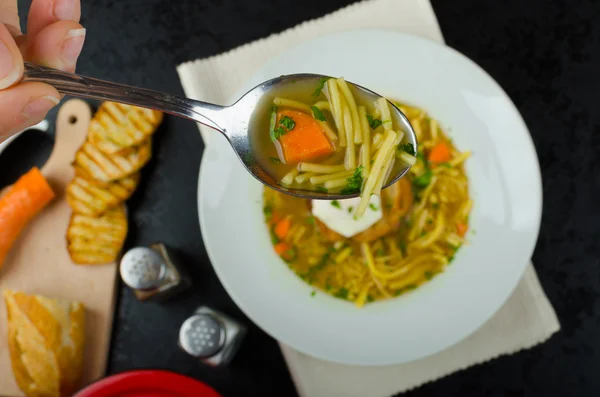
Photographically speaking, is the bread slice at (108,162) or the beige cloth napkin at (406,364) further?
the bread slice at (108,162)

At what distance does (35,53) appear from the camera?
1825 millimetres

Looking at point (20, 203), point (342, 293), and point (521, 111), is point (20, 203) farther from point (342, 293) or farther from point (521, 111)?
point (521, 111)

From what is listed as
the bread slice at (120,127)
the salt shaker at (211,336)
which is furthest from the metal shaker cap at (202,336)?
the bread slice at (120,127)

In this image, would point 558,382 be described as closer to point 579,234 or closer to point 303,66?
point 579,234

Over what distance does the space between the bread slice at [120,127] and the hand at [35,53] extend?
728 mm

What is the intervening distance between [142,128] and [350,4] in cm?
151

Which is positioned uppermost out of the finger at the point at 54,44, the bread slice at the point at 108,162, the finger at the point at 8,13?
the finger at the point at 54,44

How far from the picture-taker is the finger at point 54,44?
5.98 feet

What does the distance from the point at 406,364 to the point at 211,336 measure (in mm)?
1102

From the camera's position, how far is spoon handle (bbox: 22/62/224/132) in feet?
5.44

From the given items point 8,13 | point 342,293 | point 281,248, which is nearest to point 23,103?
point 8,13

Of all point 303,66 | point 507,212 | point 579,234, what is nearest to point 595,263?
point 579,234

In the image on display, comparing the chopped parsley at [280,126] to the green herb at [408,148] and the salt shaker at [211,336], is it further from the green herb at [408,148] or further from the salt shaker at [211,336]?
the salt shaker at [211,336]

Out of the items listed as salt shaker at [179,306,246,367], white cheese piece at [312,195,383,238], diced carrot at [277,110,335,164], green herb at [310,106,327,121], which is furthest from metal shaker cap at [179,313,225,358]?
green herb at [310,106,327,121]
